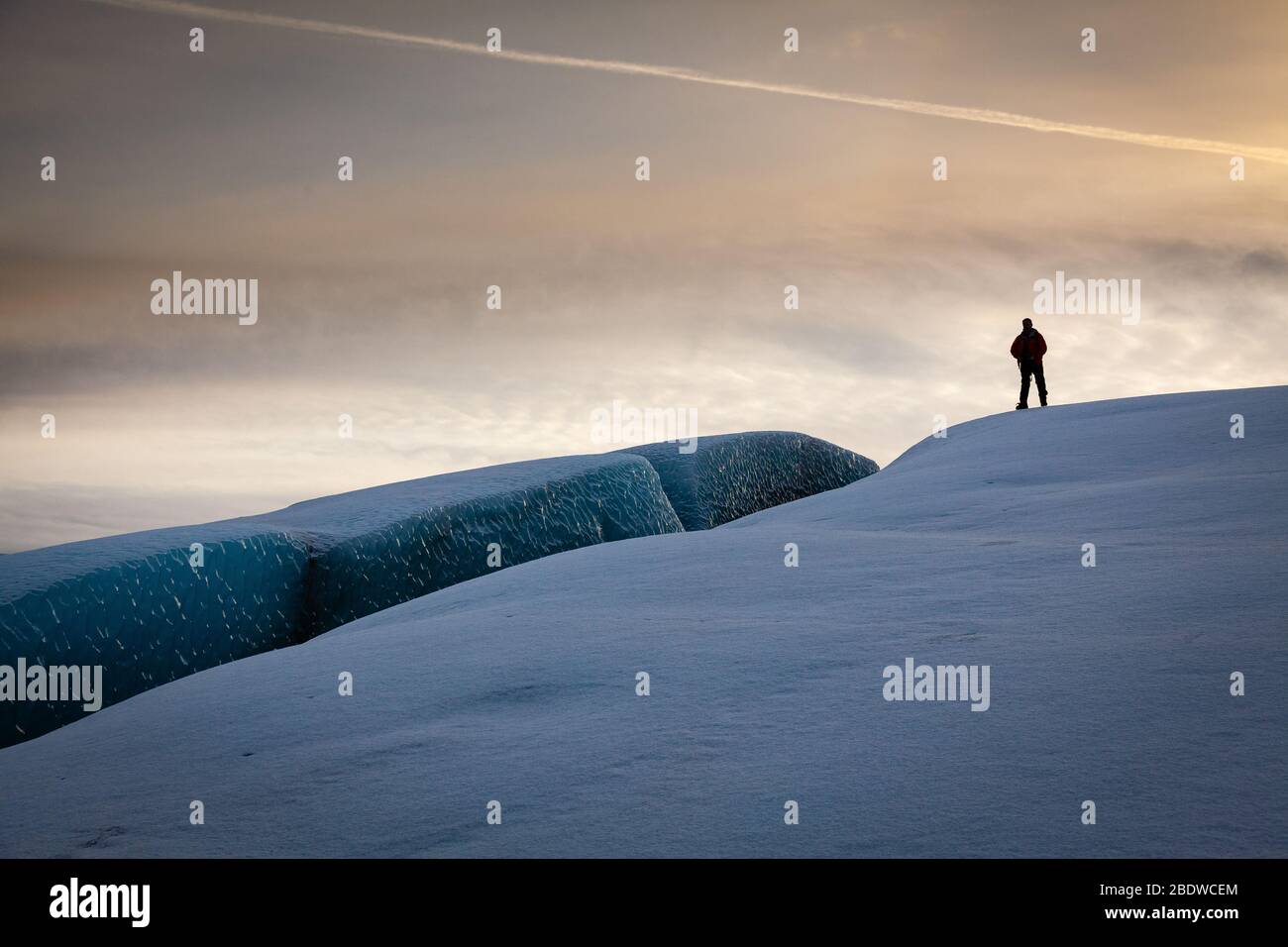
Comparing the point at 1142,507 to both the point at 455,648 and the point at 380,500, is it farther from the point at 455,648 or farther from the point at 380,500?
the point at 380,500

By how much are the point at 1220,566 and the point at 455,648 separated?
118 inches

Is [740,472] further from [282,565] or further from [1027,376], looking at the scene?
[282,565]

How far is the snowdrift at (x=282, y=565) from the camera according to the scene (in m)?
6.22

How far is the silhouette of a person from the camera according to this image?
1216cm

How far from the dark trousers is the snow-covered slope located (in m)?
7.30

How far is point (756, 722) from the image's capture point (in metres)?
2.92

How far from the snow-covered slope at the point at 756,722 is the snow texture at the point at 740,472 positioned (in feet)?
21.2

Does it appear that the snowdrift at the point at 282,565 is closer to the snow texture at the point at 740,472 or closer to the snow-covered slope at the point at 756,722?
the snow texture at the point at 740,472

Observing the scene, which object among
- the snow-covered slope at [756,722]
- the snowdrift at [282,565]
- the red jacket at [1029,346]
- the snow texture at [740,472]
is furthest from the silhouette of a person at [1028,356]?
the snow-covered slope at [756,722]

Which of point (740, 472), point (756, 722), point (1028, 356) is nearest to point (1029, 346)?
point (1028, 356)

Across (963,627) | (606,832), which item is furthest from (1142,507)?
(606,832)

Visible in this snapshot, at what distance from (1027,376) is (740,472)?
3718mm

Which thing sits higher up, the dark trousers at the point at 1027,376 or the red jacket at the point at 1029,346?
the red jacket at the point at 1029,346

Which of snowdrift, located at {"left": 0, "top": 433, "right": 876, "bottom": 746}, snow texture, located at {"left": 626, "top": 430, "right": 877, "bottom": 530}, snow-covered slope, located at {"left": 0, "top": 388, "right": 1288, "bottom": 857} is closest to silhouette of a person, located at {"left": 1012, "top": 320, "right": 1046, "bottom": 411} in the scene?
snow texture, located at {"left": 626, "top": 430, "right": 877, "bottom": 530}
